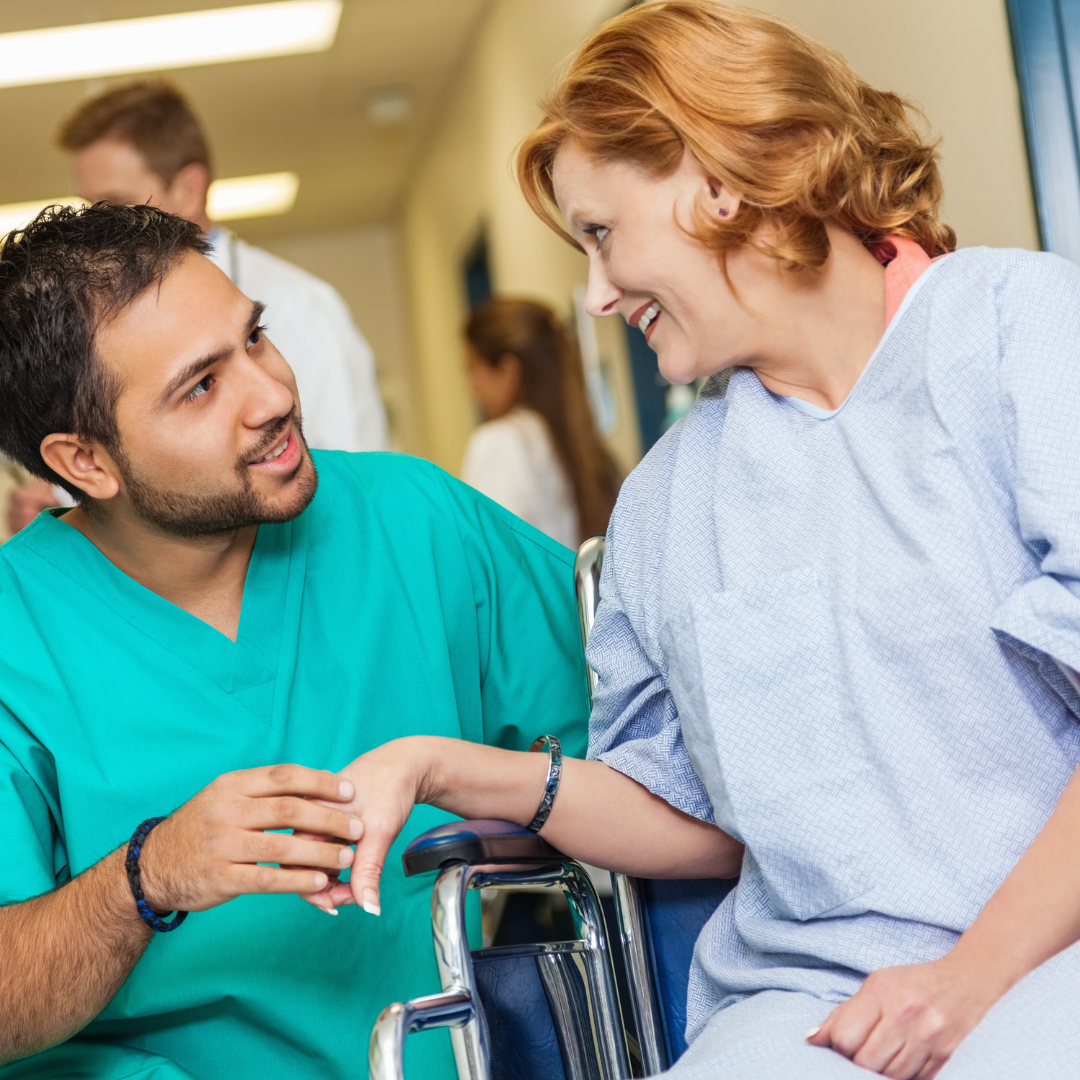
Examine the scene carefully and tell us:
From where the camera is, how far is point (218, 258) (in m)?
2.42

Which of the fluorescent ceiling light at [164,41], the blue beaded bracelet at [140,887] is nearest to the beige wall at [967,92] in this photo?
the blue beaded bracelet at [140,887]

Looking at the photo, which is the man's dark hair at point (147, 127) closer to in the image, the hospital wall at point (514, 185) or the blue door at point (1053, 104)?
the hospital wall at point (514, 185)

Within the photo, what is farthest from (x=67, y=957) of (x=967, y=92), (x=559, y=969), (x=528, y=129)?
(x=528, y=129)

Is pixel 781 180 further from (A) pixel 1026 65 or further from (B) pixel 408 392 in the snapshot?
(B) pixel 408 392

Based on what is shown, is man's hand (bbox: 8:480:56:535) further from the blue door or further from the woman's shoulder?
the blue door

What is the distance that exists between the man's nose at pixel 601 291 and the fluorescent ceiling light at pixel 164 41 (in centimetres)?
386

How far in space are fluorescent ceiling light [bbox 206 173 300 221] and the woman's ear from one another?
19.5 ft

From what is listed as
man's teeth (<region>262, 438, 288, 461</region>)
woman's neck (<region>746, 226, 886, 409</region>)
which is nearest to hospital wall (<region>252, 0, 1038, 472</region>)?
woman's neck (<region>746, 226, 886, 409</region>)

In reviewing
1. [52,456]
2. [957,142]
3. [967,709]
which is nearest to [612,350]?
[957,142]

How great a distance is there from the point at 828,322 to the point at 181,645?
2.36 feet

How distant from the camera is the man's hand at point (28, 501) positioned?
2.43 metres

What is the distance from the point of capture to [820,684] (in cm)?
113

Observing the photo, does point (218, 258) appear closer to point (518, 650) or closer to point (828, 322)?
point (518, 650)

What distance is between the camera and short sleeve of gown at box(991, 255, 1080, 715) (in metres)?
1.01
